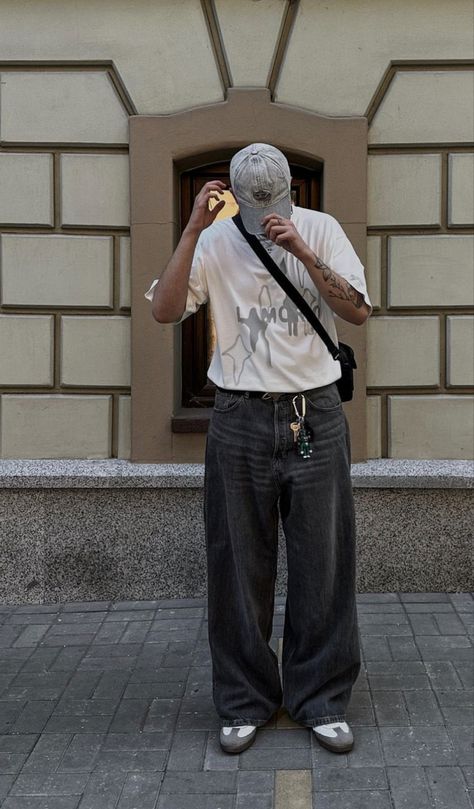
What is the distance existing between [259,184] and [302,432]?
926mm

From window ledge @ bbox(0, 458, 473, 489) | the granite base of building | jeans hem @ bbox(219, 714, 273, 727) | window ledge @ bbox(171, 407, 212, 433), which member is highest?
window ledge @ bbox(171, 407, 212, 433)

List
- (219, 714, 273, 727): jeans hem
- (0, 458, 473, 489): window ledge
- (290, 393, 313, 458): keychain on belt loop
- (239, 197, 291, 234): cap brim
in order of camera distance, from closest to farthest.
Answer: (239, 197, 291, 234): cap brim → (290, 393, 313, 458): keychain on belt loop → (219, 714, 273, 727): jeans hem → (0, 458, 473, 489): window ledge

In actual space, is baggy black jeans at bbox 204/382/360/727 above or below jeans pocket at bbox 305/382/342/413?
below

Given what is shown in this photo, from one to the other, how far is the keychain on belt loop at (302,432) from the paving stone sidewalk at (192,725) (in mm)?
1137

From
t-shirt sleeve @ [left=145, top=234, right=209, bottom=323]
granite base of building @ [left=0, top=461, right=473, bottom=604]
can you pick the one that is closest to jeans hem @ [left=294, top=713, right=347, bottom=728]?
t-shirt sleeve @ [left=145, top=234, right=209, bottom=323]

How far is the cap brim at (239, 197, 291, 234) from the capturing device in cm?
304

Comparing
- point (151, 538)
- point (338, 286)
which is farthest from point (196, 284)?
point (151, 538)

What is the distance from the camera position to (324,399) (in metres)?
3.21

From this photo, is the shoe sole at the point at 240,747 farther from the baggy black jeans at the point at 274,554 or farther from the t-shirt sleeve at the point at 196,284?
the t-shirt sleeve at the point at 196,284

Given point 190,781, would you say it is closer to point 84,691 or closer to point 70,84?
point 84,691

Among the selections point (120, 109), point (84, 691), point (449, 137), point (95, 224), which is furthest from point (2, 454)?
point (449, 137)

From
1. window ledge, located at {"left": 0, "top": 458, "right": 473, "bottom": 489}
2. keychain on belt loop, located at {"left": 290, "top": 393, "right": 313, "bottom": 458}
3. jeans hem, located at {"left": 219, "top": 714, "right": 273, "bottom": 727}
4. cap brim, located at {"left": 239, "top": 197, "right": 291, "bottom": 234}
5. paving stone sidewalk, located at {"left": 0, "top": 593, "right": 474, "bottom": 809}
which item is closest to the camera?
paving stone sidewalk, located at {"left": 0, "top": 593, "right": 474, "bottom": 809}

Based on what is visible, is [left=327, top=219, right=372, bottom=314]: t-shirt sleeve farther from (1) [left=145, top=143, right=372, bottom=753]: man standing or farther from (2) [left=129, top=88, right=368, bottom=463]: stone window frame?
(2) [left=129, top=88, right=368, bottom=463]: stone window frame

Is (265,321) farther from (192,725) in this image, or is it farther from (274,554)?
(192,725)
